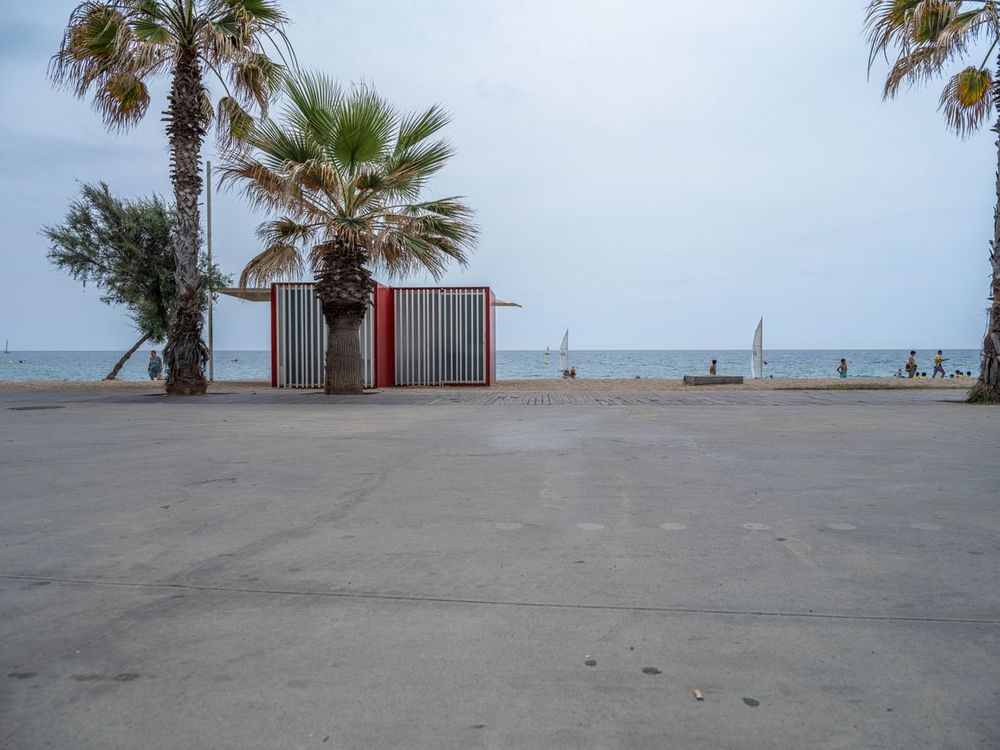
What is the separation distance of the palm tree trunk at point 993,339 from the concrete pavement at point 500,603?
8698 millimetres

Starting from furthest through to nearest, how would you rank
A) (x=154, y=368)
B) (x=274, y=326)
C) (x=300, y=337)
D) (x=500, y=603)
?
1. (x=154, y=368)
2. (x=300, y=337)
3. (x=274, y=326)
4. (x=500, y=603)

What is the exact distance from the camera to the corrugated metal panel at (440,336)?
21.5 metres

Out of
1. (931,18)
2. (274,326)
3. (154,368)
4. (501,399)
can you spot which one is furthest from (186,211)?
(931,18)

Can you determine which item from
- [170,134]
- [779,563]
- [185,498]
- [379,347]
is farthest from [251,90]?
[779,563]

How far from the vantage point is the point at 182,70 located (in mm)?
14719

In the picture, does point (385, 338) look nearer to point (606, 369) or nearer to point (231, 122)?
point (231, 122)

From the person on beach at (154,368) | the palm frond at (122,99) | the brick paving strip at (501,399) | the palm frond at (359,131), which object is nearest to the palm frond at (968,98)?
the brick paving strip at (501,399)

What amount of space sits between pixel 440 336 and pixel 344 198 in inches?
276

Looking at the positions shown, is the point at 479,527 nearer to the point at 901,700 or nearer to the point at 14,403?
the point at 901,700

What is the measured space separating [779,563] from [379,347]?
18178 millimetres

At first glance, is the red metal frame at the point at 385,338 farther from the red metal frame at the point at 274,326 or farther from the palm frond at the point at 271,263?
the palm frond at the point at 271,263

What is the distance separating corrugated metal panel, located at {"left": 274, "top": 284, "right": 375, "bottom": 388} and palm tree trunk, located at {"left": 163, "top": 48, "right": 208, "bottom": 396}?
5.85m

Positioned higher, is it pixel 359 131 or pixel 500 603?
pixel 359 131

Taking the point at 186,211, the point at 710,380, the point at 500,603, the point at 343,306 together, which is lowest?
the point at 500,603
